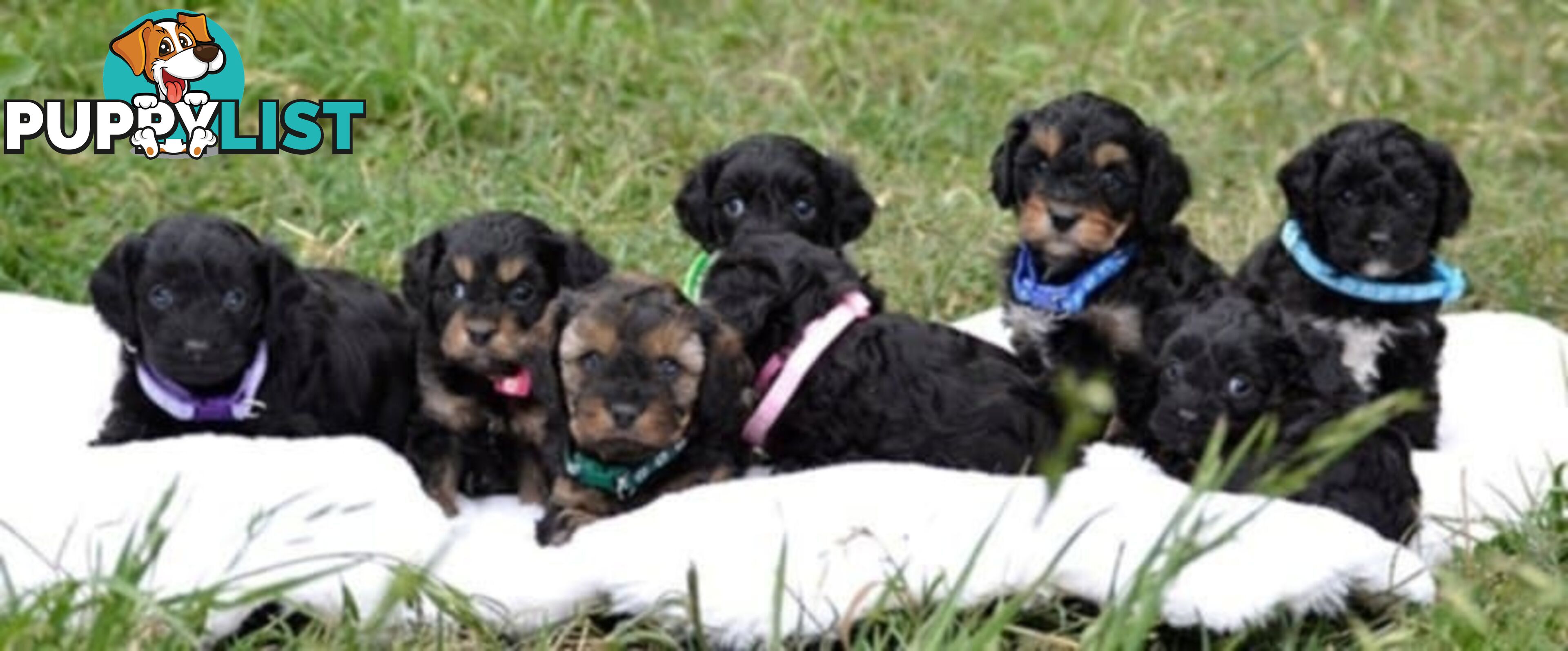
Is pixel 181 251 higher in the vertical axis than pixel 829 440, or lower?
higher

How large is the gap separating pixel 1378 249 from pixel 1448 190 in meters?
0.25

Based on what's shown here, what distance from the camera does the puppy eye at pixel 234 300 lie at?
228 inches

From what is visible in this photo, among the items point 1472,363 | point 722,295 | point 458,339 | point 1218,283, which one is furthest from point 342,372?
point 1472,363

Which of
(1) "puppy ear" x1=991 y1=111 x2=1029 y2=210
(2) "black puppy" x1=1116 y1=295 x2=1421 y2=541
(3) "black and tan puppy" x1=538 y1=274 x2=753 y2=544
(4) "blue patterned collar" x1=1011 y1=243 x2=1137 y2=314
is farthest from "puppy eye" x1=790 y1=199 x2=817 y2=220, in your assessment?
(2) "black puppy" x1=1116 y1=295 x2=1421 y2=541

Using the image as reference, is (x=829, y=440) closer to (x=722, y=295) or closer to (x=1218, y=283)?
(x=722, y=295)

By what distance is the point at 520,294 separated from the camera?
19.6ft

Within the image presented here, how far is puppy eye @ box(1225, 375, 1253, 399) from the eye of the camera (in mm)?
5703

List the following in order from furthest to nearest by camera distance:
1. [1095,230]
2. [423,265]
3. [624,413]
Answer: [1095,230] < [423,265] < [624,413]

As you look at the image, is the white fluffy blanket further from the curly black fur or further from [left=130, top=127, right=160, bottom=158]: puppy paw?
[left=130, top=127, right=160, bottom=158]: puppy paw

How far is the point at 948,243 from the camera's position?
8414mm

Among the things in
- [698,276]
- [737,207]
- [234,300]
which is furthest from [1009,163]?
[234,300]

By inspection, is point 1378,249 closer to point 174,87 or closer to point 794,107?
point 794,107

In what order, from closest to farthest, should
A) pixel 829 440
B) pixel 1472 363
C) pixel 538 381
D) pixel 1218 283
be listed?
1. pixel 538 381
2. pixel 829 440
3. pixel 1218 283
4. pixel 1472 363

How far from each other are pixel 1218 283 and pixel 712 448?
1570 millimetres
